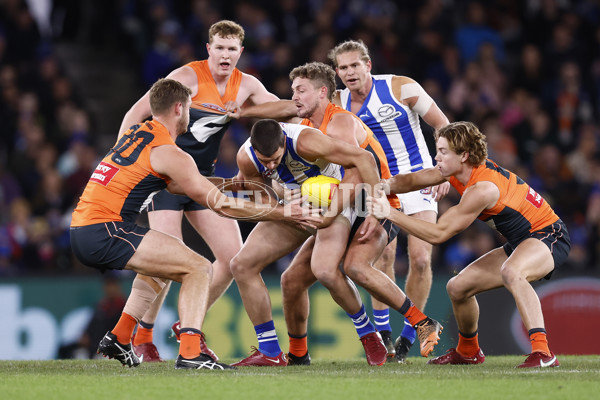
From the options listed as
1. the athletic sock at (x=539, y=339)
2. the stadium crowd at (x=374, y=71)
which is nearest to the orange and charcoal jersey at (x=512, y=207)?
the athletic sock at (x=539, y=339)

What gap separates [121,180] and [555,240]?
11.4 ft

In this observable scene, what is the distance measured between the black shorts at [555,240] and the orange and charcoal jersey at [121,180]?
2.99 m

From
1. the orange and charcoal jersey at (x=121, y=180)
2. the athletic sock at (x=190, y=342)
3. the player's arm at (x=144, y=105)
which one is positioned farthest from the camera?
the player's arm at (x=144, y=105)

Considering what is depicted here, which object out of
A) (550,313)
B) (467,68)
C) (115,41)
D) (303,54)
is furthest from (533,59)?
(115,41)

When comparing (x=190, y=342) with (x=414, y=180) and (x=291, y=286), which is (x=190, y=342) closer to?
(x=291, y=286)

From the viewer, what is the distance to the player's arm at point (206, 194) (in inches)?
265

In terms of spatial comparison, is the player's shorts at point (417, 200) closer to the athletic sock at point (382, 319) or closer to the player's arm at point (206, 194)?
the athletic sock at point (382, 319)

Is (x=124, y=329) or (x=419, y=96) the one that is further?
(x=419, y=96)

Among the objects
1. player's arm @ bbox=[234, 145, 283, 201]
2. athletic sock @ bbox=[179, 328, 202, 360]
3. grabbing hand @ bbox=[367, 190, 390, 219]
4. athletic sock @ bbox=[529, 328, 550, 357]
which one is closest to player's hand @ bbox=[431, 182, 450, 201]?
grabbing hand @ bbox=[367, 190, 390, 219]

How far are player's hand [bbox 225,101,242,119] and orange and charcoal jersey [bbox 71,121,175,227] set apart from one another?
149 centimetres

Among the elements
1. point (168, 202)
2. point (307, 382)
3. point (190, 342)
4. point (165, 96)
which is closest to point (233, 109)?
point (168, 202)

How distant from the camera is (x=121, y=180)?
22.6 feet

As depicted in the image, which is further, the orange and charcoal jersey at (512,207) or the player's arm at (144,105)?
the player's arm at (144,105)

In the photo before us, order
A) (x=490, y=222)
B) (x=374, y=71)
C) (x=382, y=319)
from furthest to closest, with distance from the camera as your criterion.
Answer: (x=374, y=71)
(x=382, y=319)
(x=490, y=222)
